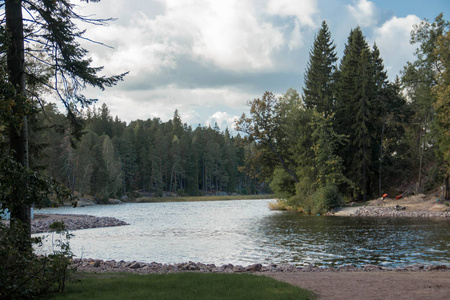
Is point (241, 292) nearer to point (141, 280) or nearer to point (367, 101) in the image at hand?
point (141, 280)

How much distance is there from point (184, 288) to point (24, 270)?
11.8ft

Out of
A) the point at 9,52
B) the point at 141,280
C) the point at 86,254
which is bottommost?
the point at 86,254

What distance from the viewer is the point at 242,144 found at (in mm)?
47438

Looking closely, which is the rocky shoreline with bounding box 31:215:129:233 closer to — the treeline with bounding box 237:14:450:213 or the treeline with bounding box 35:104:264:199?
the treeline with bounding box 237:14:450:213

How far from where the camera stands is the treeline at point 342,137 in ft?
158

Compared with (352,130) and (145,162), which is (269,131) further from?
(145,162)

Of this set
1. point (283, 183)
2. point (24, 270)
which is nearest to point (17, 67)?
point (24, 270)

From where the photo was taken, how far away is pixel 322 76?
54844mm

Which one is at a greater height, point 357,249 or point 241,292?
point 241,292

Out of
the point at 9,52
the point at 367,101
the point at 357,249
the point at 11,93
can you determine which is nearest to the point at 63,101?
the point at 9,52

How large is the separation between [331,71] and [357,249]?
134ft

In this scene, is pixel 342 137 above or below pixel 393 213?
above

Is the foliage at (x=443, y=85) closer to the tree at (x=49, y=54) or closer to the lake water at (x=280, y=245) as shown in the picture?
the lake water at (x=280, y=245)

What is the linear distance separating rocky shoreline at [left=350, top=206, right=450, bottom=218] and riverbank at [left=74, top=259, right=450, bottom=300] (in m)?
26.6
